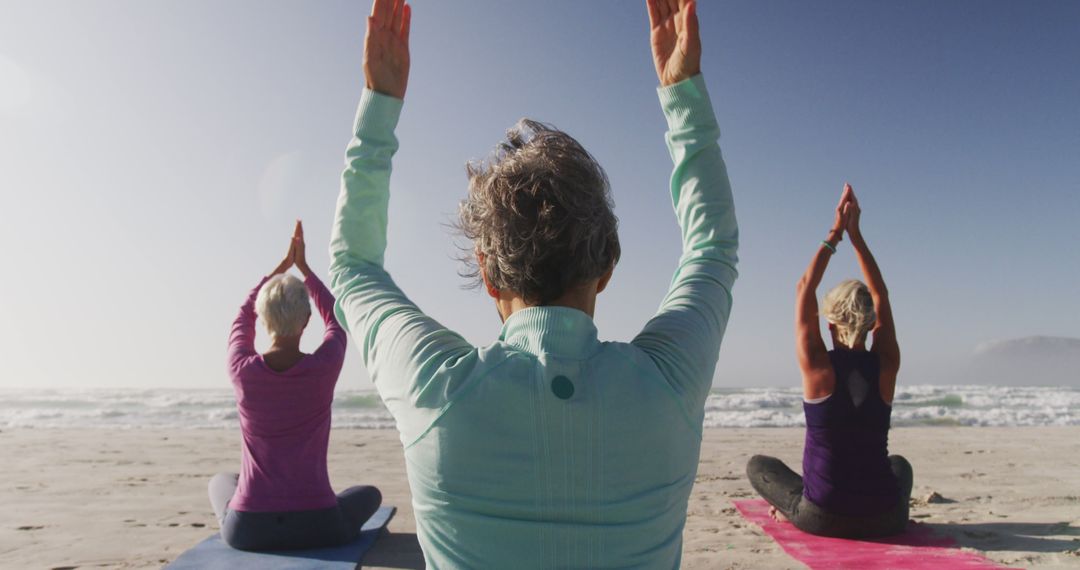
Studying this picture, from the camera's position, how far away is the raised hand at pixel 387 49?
151 cm

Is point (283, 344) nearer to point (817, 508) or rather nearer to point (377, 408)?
point (817, 508)

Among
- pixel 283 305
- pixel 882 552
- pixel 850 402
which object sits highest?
pixel 283 305

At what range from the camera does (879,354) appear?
4.16 m

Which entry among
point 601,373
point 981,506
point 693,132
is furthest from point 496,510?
point 981,506

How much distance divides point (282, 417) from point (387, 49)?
300 cm

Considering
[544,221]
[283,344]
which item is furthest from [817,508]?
[544,221]

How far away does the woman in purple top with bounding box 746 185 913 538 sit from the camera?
4.11 metres

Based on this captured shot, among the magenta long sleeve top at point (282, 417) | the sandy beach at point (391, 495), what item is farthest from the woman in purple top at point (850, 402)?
the magenta long sleeve top at point (282, 417)

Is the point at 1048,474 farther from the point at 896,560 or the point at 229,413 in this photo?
the point at 229,413

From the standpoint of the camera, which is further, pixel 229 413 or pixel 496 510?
pixel 229 413

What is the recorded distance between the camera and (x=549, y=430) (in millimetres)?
1051

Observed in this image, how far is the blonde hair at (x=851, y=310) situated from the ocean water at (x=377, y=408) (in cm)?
1227

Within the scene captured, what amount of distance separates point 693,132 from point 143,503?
6.83 metres

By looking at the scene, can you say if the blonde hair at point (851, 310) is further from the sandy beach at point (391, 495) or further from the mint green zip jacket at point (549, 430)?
the mint green zip jacket at point (549, 430)
